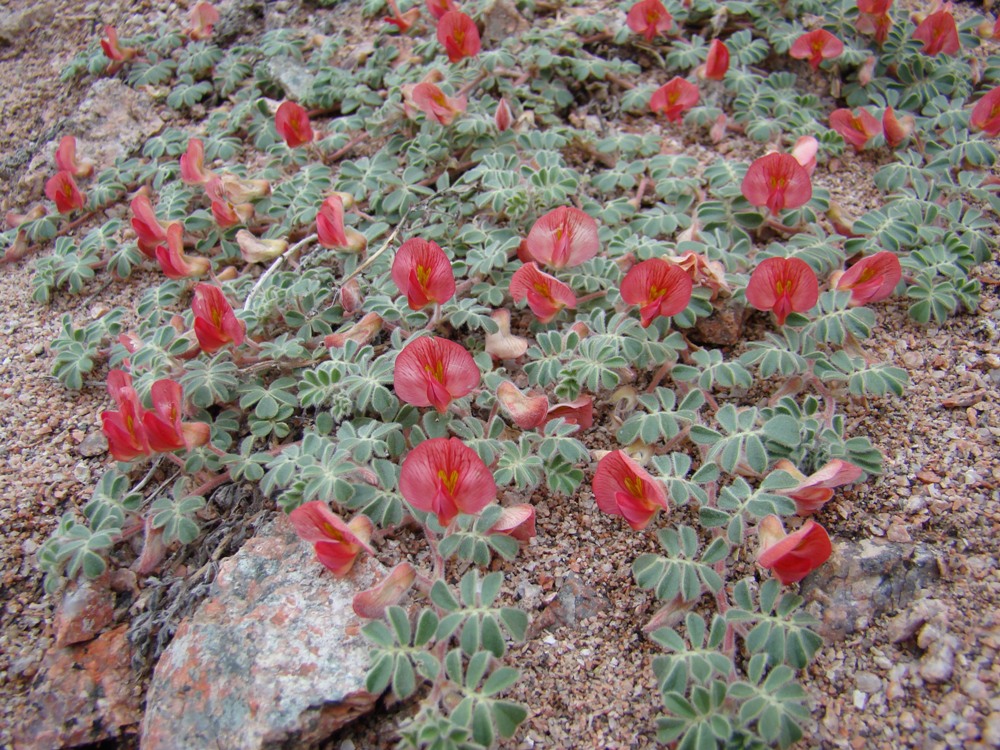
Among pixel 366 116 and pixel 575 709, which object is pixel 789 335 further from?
pixel 366 116

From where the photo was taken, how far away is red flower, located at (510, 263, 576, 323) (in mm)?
2316

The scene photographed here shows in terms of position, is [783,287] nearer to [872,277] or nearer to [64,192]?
[872,277]

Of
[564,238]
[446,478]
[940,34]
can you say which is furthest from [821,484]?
[940,34]

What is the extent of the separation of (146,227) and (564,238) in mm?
1583

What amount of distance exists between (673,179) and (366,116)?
1.42m

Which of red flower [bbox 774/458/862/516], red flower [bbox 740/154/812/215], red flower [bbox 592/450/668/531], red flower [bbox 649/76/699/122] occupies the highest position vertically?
red flower [bbox 649/76/699/122]

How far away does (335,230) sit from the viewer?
2607mm

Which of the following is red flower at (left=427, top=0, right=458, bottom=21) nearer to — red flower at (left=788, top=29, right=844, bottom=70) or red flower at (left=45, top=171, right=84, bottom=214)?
red flower at (left=788, top=29, right=844, bottom=70)

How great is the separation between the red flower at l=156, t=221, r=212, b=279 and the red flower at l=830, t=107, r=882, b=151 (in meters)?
2.61

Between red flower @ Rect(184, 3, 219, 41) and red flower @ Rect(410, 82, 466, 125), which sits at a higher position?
red flower @ Rect(184, 3, 219, 41)

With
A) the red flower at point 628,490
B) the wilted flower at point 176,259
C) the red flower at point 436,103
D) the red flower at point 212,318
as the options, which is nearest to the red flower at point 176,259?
the wilted flower at point 176,259

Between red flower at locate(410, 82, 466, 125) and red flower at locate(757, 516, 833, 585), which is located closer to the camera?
red flower at locate(757, 516, 833, 585)

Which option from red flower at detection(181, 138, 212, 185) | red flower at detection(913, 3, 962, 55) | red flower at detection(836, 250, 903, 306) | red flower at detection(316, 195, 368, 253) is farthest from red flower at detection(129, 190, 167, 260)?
red flower at detection(913, 3, 962, 55)

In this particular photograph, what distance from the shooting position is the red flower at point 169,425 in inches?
81.5
